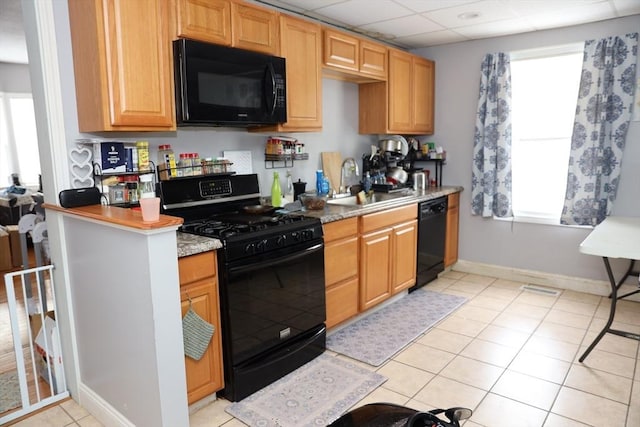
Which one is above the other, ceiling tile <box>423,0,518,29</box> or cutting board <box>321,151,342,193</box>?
ceiling tile <box>423,0,518,29</box>

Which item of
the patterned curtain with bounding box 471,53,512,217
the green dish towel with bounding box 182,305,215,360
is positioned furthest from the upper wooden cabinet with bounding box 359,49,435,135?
the green dish towel with bounding box 182,305,215,360

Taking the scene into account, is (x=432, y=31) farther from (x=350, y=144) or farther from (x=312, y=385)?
(x=312, y=385)

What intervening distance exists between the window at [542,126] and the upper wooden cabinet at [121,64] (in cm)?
344

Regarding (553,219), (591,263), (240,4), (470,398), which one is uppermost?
(240,4)

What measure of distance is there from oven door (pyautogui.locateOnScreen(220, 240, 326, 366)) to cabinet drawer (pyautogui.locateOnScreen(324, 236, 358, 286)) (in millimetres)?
134

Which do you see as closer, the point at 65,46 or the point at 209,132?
the point at 65,46

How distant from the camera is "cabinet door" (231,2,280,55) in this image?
2.59m

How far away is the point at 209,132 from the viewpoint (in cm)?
296

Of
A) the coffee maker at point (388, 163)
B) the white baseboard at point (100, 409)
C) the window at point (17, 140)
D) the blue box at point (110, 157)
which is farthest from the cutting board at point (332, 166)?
the window at point (17, 140)

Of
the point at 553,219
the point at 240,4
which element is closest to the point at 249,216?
the point at 240,4

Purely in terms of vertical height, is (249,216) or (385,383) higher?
(249,216)

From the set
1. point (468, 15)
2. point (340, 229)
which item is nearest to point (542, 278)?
point (340, 229)

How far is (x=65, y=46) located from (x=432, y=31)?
3.11 metres

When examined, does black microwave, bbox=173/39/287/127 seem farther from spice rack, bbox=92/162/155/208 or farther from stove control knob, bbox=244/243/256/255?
stove control knob, bbox=244/243/256/255
